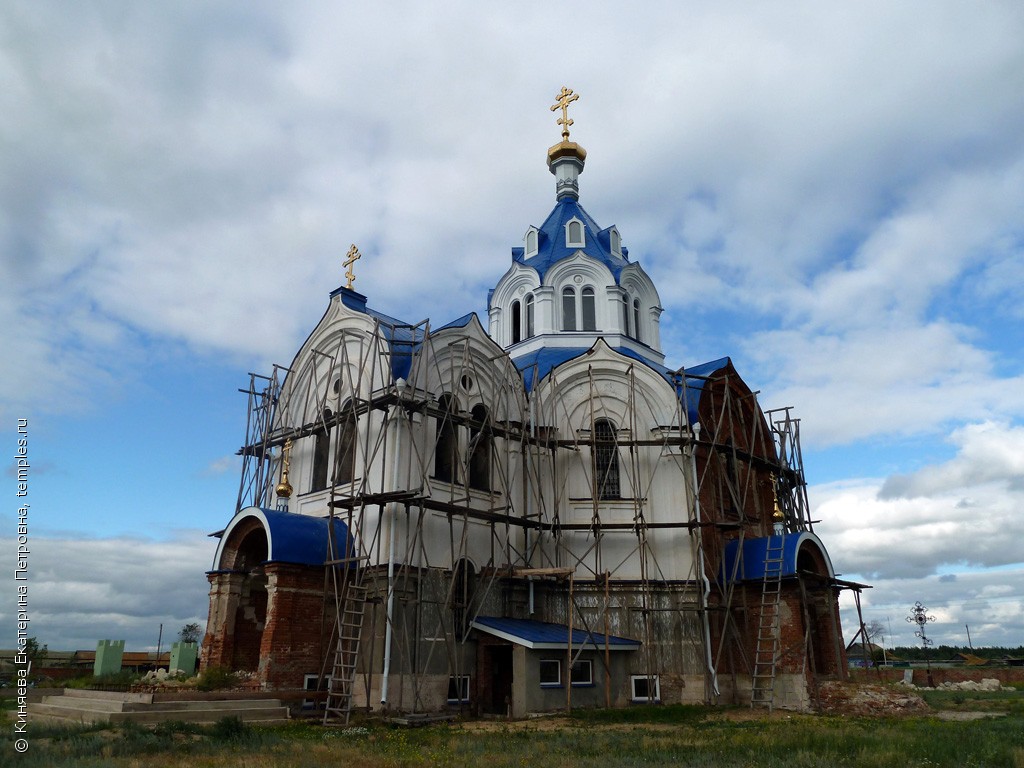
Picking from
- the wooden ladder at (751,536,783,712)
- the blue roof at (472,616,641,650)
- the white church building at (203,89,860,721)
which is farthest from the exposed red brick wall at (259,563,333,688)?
the wooden ladder at (751,536,783,712)

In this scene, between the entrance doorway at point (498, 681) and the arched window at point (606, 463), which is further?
the arched window at point (606, 463)

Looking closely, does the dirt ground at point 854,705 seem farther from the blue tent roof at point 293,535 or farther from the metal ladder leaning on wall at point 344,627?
the blue tent roof at point 293,535

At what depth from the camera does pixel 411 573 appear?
52.9 ft

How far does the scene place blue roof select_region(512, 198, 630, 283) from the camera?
25.0 meters

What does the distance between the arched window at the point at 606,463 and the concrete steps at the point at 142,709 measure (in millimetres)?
8819

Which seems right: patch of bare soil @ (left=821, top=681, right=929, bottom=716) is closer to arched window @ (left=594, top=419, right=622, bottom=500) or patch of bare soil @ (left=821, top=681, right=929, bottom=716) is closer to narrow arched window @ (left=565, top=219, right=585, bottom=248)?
arched window @ (left=594, top=419, right=622, bottom=500)

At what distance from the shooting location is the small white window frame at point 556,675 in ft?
52.8

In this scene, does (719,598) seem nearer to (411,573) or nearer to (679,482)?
(679,482)

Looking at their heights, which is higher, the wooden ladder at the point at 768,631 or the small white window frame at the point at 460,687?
the wooden ladder at the point at 768,631

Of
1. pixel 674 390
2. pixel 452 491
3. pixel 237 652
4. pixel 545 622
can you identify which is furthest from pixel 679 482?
pixel 237 652

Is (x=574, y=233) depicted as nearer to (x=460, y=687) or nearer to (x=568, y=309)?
(x=568, y=309)

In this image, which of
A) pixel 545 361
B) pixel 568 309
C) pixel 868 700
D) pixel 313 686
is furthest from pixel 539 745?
pixel 568 309

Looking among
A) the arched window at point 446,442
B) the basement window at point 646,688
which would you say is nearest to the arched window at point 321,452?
the arched window at point 446,442

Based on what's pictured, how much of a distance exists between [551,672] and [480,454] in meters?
5.12
